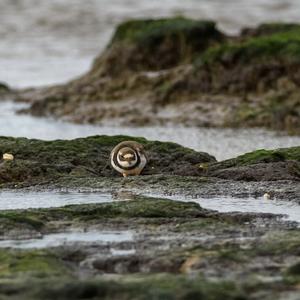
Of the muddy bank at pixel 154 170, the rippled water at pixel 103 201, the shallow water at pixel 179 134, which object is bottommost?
the rippled water at pixel 103 201

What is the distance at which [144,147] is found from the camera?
37.3 ft

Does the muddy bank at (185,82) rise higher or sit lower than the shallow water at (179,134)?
higher

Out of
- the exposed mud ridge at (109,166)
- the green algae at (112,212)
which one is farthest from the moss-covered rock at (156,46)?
the green algae at (112,212)

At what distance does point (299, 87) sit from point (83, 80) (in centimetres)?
386

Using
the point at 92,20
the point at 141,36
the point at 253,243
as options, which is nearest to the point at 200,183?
the point at 253,243

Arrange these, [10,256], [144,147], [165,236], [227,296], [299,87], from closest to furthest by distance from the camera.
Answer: [227,296] < [10,256] < [165,236] < [144,147] < [299,87]

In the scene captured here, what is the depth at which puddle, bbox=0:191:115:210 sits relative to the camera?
9.28m

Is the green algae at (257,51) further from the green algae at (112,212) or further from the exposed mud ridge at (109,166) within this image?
the green algae at (112,212)

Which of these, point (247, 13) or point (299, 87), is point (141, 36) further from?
point (247, 13)

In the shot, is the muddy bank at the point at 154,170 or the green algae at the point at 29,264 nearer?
the green algae at the point at 29,264

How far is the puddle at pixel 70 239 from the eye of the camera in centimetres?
771

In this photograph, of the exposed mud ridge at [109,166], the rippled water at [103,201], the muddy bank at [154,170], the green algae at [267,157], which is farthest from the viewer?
the green algae at [267,157]

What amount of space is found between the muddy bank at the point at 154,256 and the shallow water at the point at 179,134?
6428 millimetres

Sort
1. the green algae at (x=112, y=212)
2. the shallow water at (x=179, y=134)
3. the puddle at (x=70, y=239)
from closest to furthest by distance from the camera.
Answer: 1. the puddle at (x=70, y=239)
2. the green algae at (x=112, y=212)
3. the shallow water at (x=179, y=134)
